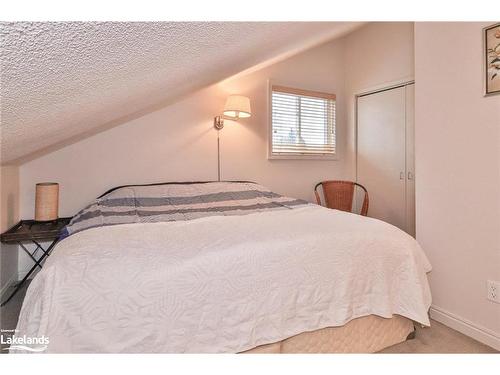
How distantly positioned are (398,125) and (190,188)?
232cm

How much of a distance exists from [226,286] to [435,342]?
1350 mm

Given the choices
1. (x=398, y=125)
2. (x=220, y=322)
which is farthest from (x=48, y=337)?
(x=398, y=125)

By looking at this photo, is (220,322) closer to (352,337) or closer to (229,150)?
(352,337)

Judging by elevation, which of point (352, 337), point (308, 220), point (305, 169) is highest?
point (305, 169)

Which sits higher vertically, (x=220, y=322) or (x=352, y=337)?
(x=220, y=322)

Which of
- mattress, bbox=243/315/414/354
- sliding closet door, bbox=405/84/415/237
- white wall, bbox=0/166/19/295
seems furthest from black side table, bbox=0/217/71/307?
sliding closet door, bbox=405/84/415/237

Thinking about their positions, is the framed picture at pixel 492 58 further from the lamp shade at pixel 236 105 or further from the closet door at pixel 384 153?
the lamp shade at pixel 236 105

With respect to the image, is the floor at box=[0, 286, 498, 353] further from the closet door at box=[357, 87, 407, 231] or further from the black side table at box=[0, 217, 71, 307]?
the closet door at box=[357, 87, 407, 231]

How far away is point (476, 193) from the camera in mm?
1624

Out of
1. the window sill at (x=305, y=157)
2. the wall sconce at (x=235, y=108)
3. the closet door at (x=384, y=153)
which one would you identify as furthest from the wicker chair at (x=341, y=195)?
the wall sconce at (x=235, y=108)

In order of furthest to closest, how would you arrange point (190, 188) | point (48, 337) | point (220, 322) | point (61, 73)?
point (190, 188) → point (220, 322) → point (48, 337) → point (61, 73)

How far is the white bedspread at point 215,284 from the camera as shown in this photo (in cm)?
100

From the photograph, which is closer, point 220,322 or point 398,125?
point 220,322

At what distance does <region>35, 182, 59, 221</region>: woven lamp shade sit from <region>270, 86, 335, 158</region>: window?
216cm
